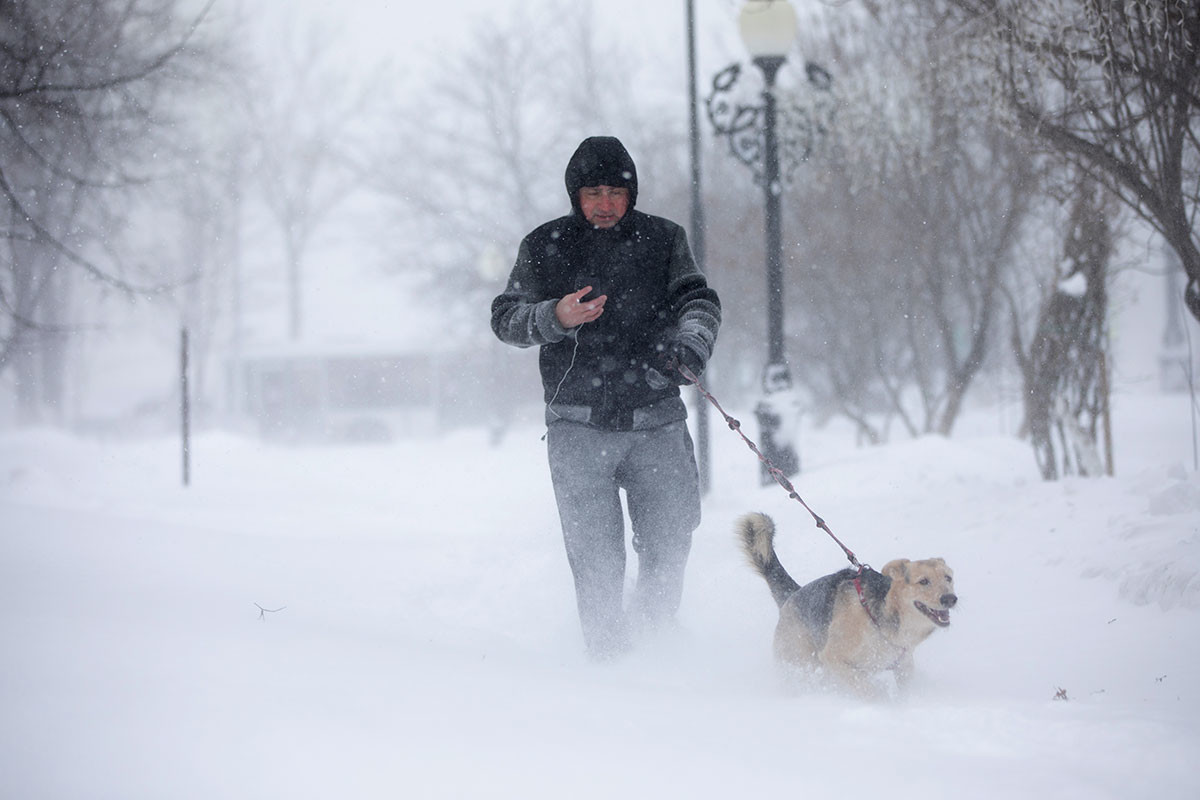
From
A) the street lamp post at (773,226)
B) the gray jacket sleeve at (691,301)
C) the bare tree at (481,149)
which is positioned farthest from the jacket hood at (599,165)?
the bare tree at (481,149)

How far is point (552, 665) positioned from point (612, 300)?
4.33 ft

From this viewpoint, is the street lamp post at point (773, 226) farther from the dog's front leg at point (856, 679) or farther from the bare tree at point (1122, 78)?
the dog's front leg at point (856, 679)

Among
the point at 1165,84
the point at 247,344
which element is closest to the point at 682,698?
the point at 1165,84

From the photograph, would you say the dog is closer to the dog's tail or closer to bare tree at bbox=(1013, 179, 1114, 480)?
the dog's tail

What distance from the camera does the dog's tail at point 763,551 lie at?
330cm

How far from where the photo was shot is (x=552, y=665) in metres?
3.20

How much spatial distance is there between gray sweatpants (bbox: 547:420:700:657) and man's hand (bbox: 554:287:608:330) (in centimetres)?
45

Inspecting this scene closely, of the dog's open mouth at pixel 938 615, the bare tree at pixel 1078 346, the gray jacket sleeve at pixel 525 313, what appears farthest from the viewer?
the bare tree at pixel 1078 346

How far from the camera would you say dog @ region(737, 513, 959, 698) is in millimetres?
2779

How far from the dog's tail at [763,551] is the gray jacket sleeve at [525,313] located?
0.96 meters

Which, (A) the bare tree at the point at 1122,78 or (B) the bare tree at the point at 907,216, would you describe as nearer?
(A) the bare tree at the point at 1122,78

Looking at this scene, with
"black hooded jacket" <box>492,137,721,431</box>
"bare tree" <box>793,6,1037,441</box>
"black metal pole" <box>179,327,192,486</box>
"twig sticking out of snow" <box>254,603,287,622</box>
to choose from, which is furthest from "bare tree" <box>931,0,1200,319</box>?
"black metal pole" <box>179,327,192,486</box>

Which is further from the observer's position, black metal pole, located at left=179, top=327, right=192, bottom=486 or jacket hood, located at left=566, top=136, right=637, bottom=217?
black metal pole, located at left=179, top=327, right=192, bottom=486

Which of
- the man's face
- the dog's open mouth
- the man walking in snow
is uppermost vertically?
the man's face
